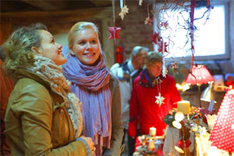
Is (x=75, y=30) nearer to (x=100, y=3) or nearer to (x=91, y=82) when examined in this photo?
(x=91, y=82)

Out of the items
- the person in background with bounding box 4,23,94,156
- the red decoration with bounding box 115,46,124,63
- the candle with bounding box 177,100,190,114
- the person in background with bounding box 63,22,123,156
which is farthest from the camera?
the red decoration with bounding box 115,46,124,63

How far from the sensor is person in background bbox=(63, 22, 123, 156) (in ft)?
4.79

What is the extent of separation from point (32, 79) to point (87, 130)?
542mm

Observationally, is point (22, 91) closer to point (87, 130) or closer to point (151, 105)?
point (87, 130)

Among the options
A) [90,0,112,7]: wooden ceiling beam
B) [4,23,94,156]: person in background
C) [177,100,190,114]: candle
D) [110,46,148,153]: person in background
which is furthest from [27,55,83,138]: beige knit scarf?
[110,46,148,153]: person in background

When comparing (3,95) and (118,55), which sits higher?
(118,55)

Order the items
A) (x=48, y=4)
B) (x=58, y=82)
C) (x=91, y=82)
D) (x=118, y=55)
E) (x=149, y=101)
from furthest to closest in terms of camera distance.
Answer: (x=118, y=55), (x=149, y=101), (x=48, y=4), (x=91, y=82), (x=58, y=82)

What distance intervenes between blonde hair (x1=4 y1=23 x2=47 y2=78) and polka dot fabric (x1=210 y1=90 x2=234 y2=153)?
0.97m

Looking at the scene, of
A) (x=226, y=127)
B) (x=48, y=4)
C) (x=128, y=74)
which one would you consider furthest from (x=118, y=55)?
(x=226, y=127)

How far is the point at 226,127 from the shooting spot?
4.16ft

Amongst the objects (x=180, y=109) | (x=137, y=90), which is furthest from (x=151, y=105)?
(x=180, y=109)

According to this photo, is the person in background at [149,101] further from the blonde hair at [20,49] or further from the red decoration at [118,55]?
the blonde hair at [20,49]

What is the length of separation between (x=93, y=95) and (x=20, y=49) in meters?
0.55

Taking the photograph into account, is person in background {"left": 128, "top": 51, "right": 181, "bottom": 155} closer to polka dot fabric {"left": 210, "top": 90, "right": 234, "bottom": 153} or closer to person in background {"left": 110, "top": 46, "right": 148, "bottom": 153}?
person in background {"left": 110, "top": 46, "right": 148, "bottom": 153}
